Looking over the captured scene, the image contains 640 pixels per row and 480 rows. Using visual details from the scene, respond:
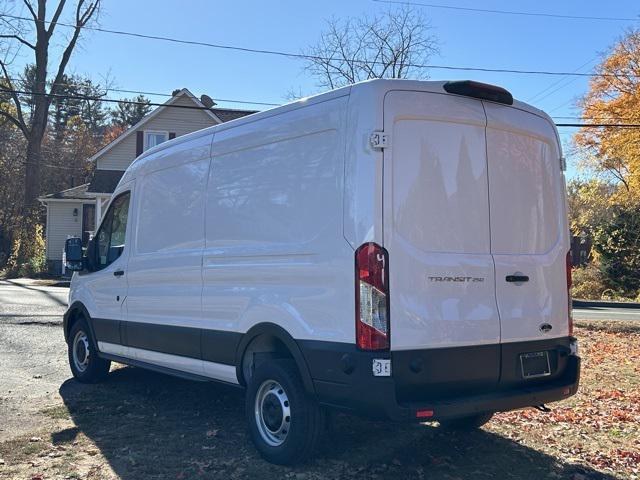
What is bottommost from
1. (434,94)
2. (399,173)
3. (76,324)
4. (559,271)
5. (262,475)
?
(262,475)

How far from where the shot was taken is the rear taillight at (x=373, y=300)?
157 inches

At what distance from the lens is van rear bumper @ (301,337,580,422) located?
3967 millimetres

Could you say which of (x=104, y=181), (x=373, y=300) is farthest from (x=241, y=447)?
(x=104, y=181)

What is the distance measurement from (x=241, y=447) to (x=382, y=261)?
2.15 m

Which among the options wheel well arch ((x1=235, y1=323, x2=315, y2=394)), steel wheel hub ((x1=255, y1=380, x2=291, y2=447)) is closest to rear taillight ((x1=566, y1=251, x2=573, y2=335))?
wheel well arch ((x1=235, y1=323, x2=315, y2=394))

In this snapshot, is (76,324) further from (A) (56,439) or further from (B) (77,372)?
(A) (56,439)

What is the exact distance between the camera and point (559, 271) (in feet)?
16.2

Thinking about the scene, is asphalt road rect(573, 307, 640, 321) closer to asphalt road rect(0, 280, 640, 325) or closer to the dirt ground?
asphalt road rect(0, 280, 640, 325)

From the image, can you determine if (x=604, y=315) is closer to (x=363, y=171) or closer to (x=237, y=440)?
(x=237, y=440)

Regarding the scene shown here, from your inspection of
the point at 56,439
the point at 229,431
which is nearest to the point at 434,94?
the point at 229,431

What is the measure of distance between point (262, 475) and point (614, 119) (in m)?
24.4

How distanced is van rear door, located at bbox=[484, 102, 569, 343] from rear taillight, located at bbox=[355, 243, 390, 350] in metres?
0.97

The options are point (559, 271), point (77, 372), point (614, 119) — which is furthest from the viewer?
point (614, 119)

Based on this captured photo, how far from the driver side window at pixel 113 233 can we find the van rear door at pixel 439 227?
3.79m
